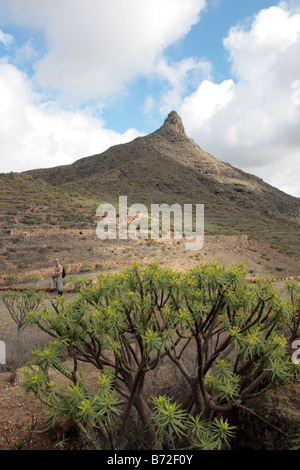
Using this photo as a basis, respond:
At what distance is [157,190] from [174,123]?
3798cm

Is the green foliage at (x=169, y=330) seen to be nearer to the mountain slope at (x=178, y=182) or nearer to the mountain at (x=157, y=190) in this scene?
the mountain at (x=157, y=190)

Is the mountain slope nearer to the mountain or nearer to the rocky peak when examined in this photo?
the mountain

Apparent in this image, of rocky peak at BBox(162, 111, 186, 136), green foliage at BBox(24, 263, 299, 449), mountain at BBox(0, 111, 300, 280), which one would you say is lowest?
green foliage at BBox(24, 263, 299, 449)

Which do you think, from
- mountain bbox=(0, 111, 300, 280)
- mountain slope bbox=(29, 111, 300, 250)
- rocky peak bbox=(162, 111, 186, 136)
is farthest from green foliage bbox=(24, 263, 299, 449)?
rocky peak bbox=(162, 111, 186, 136)

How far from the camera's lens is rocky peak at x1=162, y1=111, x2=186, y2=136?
252 feet

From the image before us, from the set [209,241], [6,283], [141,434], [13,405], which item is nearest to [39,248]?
[6,283]

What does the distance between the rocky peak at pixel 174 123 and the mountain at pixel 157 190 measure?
285 mm

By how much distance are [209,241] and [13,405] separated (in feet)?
67.1

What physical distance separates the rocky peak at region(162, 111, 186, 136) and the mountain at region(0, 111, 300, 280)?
0.94ft

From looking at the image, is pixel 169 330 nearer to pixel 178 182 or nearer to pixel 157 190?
pixel 157 190

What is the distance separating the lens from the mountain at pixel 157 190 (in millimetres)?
26828

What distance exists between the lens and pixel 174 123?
77.9 meters

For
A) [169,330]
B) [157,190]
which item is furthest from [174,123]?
[169,330]
